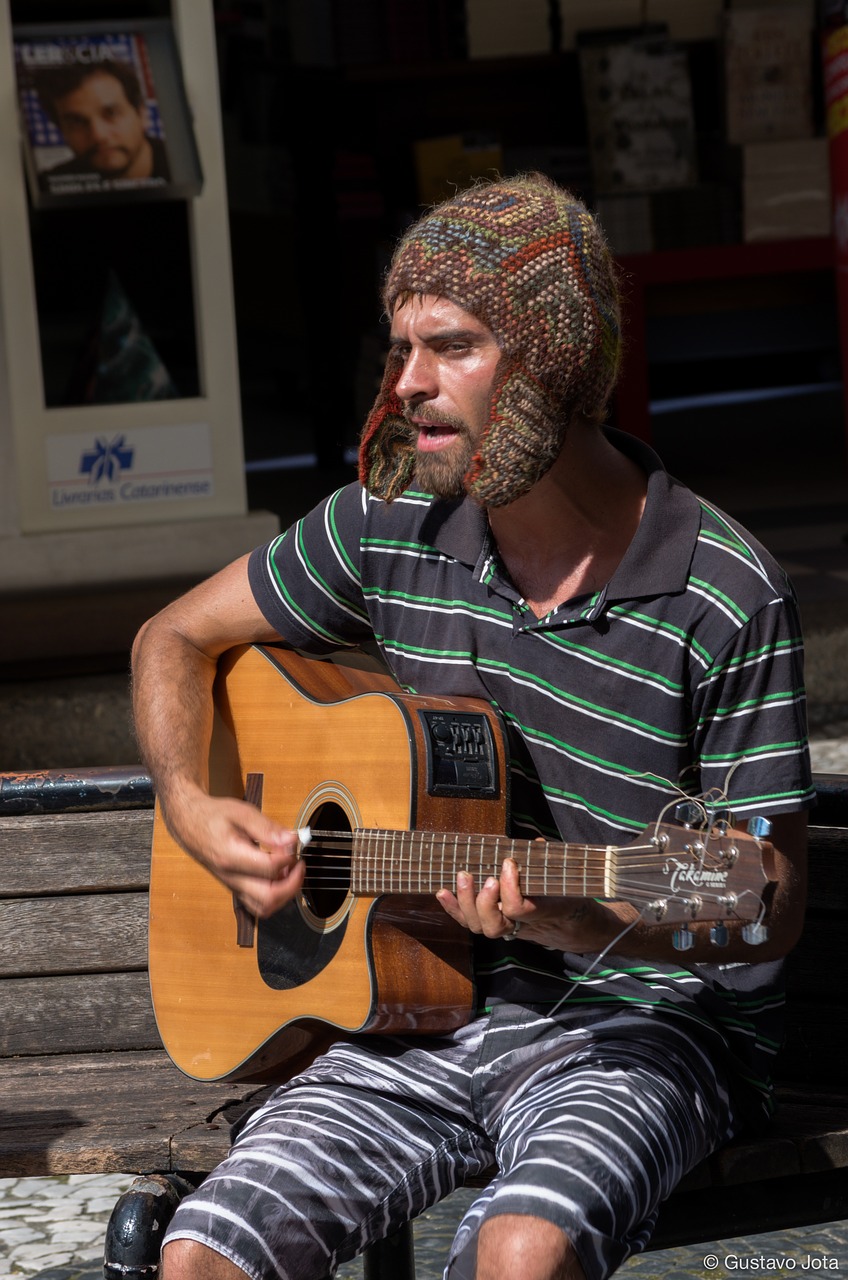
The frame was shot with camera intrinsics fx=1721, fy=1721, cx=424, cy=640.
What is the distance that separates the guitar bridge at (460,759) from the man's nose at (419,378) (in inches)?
15.5

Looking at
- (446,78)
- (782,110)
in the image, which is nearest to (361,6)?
(446,78)

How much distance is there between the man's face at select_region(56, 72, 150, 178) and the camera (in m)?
5.14

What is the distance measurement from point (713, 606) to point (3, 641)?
3.13m

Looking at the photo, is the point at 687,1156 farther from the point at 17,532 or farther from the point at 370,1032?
the point at 17,532

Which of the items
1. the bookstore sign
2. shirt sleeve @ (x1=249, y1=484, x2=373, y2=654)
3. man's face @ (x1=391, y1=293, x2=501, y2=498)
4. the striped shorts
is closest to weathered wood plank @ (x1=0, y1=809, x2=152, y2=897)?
shirt sleeve @ (x1=249, y1=484, x2=373, y2=654)

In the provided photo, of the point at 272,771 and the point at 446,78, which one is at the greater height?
the point at 446,78

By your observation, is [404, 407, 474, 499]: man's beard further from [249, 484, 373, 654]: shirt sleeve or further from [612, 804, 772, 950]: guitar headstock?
[612, 804, 772, 950]: guitar headstock

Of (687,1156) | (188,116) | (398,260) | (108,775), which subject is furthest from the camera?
(188,116)

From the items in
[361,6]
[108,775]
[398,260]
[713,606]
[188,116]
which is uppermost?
[361,6]

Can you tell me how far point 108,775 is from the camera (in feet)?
8.43

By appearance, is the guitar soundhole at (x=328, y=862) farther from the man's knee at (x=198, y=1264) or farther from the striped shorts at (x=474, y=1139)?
the man's knee at (x=198, y=1264)

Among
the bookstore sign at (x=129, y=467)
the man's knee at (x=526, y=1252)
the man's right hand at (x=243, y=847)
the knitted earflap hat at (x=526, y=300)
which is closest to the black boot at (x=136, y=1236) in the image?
the man's right hand at (x=243, y=847)

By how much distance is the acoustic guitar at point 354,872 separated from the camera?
183 cm

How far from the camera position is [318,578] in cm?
236
